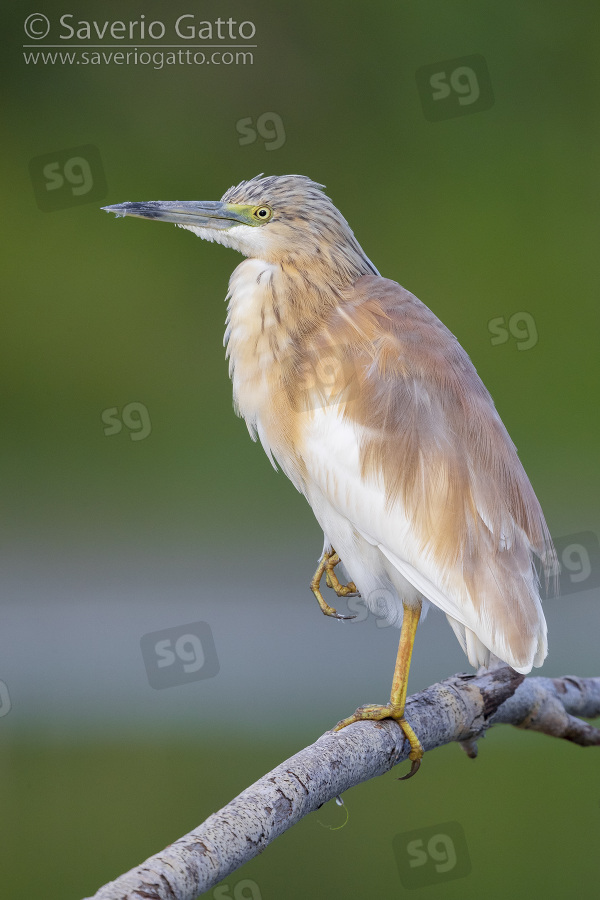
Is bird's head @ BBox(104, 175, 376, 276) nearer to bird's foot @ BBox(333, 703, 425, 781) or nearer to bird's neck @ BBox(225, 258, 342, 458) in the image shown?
bird's neck @ BBox(225, 258, 342, 458)

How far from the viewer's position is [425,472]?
1.06m

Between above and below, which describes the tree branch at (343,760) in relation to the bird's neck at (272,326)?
below

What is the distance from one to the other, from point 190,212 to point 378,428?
0.32 m

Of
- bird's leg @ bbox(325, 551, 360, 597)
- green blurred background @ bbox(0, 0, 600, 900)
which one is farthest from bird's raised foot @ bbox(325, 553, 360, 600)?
green blurred background @ bbox(0, 0, 600, 900)

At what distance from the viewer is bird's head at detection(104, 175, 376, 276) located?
1090mm

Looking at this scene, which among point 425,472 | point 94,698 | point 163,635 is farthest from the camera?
point 94,698

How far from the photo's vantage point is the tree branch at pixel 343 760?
25.5 inches

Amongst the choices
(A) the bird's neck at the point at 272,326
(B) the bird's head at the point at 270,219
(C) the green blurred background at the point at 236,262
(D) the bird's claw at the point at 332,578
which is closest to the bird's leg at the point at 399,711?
(D) the bird's claw at the point at 332,578

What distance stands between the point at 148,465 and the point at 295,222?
78.1 inches

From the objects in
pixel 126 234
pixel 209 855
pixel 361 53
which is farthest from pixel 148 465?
pixel 209 855

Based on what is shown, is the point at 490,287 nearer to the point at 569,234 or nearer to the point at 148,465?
the point at 569,234

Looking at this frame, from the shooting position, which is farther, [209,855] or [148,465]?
[148,465]

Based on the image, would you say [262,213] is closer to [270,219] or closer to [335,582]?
[270,219]

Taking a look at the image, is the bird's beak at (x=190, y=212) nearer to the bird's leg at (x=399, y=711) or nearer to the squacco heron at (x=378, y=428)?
the squacco heron at (x=378, y=428)
